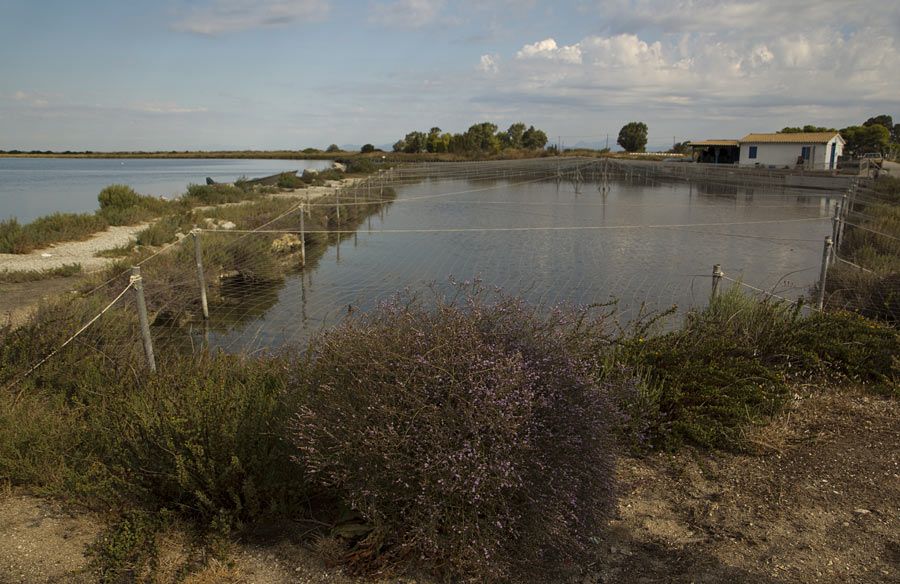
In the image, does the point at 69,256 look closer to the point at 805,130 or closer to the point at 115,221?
the point at 115,221

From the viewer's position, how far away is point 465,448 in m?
2.46

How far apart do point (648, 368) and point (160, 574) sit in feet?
10.8

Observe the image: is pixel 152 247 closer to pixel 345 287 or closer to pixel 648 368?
pixel 345 287

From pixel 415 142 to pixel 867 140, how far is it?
51327 millimetres

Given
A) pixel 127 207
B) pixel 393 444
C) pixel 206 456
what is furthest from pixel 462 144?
pixel 393 444

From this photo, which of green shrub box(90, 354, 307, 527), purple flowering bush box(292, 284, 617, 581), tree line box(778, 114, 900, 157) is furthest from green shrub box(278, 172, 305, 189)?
tree line box(778, 114, 900, 157)

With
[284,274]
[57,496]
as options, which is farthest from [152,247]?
[57,496]

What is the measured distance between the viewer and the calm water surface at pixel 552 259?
9.37m

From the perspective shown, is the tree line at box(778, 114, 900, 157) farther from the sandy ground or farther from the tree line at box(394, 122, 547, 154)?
the sandy ground

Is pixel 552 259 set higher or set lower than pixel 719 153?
lower

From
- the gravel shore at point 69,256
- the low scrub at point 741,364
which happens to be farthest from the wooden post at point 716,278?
the gravel shore at point 69,256

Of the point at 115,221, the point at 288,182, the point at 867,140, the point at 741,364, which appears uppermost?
the point at 867,140

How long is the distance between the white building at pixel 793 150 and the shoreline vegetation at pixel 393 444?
4526cm

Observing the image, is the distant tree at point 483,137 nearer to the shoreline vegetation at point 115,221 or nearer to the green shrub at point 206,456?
the shoreline vegetation at point 115,221
